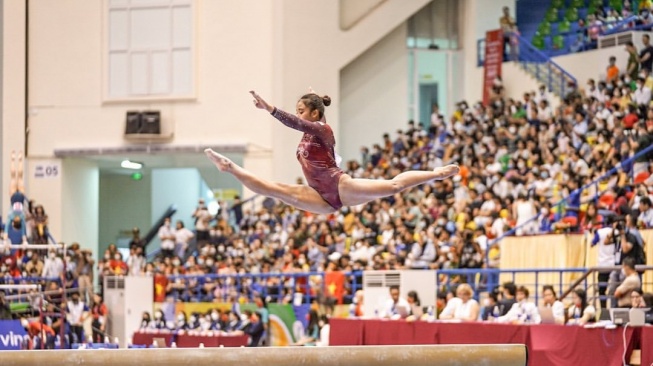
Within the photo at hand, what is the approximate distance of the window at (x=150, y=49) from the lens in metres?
26.5

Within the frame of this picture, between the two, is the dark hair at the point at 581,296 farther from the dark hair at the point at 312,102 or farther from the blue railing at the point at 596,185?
the dark hair at the point at 312,102

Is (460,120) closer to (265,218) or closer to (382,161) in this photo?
(382,161)

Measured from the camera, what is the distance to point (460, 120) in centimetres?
2392

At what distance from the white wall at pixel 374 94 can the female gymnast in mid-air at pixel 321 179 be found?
56.5 ft

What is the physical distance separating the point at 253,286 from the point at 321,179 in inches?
460

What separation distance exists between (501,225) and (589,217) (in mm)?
2479

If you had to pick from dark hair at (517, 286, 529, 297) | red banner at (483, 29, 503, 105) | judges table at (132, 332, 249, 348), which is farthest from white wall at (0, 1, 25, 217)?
dark hair at (517, 286, 529, 297)

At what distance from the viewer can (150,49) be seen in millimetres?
26625

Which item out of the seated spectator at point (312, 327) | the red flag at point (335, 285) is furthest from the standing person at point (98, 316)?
the red flag at point (335, 285)

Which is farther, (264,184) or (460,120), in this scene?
(460,120)

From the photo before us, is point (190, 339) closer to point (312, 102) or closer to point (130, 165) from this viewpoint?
point (130, 165)

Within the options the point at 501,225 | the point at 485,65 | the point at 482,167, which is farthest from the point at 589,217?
the point at 485,65

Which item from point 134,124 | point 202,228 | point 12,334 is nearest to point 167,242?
point 202,228

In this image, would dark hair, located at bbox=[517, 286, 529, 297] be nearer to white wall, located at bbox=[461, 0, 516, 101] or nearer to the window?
white wall, located at bbox=[461, 0, 516, 101]
